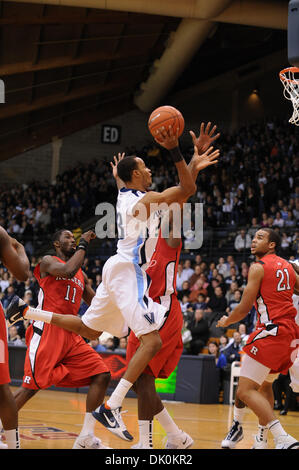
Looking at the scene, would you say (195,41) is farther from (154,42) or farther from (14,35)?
(14,35)

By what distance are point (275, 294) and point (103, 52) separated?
16.4 metres

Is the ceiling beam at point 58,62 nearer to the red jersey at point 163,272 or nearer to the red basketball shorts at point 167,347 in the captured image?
the red jersey at point 163,272

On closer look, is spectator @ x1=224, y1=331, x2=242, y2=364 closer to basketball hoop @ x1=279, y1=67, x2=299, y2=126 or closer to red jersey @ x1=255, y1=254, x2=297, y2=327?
basketball hoop @ x1=279, y1=67, x2=299, y2=126

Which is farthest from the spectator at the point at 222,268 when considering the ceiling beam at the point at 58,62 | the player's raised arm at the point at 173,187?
the player's raised arm at the point at 173,187

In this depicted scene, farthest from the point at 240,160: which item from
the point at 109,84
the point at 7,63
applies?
the point at 7,63

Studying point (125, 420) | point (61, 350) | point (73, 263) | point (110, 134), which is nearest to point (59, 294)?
point (73, 263)

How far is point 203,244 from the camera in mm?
19531

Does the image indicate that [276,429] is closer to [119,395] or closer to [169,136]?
[119,395]

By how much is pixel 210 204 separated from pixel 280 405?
958cm

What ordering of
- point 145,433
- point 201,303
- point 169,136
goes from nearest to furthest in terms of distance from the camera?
point 169,136 → point 145,433 → point 201,303

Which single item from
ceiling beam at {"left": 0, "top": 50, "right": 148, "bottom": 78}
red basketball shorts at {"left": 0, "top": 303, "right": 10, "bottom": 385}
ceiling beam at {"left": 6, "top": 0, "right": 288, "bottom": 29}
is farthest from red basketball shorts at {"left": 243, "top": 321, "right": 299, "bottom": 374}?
ceiling beam at {"left": 0, "top": 50, "right": 148, "bottom": 78}

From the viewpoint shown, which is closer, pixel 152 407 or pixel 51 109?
pixel 152 407

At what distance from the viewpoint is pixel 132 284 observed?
5.49 m

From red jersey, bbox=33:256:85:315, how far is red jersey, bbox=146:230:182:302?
1136mm
